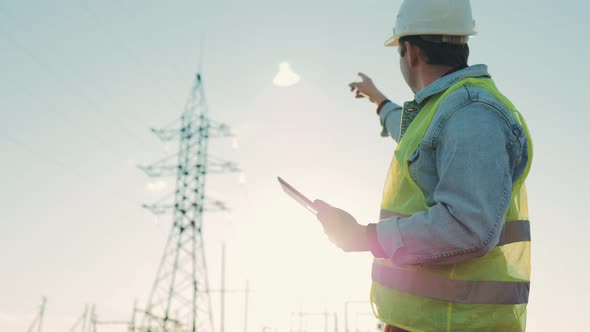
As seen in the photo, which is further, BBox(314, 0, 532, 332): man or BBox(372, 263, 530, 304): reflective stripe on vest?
BBox(372, 263, 530, 304): reflective stripe on vest

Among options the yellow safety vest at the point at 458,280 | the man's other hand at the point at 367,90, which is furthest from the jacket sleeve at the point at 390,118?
the yellow safety vest at the point at 458,280

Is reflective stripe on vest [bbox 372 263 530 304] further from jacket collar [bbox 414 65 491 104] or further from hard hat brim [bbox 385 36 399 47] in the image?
hard hat brim [bbox 385 36 399 47]

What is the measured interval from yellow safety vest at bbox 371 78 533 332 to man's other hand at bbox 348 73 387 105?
1927mm

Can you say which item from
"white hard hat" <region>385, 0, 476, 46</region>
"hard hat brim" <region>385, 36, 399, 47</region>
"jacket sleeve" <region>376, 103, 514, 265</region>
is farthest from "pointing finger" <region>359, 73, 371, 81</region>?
"jacket sleeve" <region>376, 103, 514, 265</region>

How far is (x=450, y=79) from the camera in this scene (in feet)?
8.18

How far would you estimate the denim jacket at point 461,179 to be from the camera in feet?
6.73

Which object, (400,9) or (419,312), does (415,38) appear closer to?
(400,9)

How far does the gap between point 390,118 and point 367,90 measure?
47 centimetres

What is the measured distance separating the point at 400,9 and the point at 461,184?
1025 mm

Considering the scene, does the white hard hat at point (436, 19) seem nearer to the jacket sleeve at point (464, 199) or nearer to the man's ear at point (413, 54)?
the man's ear at point (413, 54)

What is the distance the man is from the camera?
2074 millimetres

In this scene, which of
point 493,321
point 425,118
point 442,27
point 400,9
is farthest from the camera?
point 400,9

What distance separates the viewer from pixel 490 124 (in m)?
2.14

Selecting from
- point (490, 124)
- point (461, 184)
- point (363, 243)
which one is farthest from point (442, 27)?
point (363, 243)
